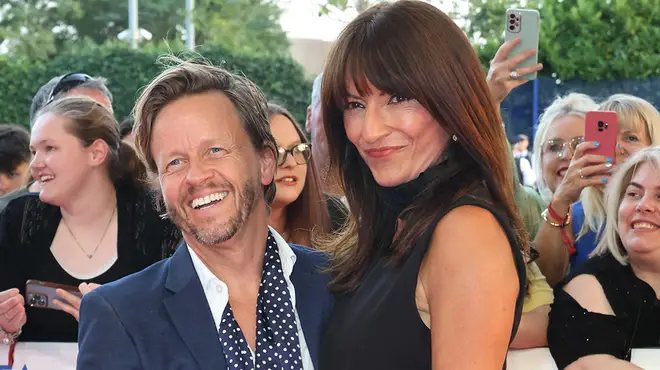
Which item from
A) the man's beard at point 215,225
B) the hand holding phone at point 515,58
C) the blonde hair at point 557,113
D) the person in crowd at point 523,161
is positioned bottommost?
the person in crowd at point 523,161

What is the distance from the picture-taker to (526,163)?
10172 mm

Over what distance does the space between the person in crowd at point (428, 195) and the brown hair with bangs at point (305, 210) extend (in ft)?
6.38

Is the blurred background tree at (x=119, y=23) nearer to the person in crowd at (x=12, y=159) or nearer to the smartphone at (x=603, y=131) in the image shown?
the person in crowd at (x=12, y=159)

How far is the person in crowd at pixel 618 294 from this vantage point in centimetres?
316

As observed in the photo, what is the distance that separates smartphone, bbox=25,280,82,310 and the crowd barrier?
0.18 meters

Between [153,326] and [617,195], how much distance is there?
222 centimetres

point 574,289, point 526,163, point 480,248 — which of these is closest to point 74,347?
point 574,289

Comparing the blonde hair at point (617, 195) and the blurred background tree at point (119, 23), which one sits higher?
the blonde hair at point (617, 195)

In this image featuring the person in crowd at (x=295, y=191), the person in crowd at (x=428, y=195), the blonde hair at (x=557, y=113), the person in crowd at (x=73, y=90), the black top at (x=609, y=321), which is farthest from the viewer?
the person in crowd at (x=73, y=90)

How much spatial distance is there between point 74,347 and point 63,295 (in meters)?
0.27

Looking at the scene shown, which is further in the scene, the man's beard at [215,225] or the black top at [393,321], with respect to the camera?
the man's beard at [215,225]

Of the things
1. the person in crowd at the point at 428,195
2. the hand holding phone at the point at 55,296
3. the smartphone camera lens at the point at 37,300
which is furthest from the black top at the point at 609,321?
the smartphone camera lens at the point at 37,300

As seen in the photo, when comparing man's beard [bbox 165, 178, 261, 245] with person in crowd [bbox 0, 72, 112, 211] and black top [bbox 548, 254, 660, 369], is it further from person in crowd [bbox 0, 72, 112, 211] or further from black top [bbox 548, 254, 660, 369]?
person in crowd [bbox 0, 72, 112, 211]

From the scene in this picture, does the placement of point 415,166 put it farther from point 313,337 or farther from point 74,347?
point 74,347
